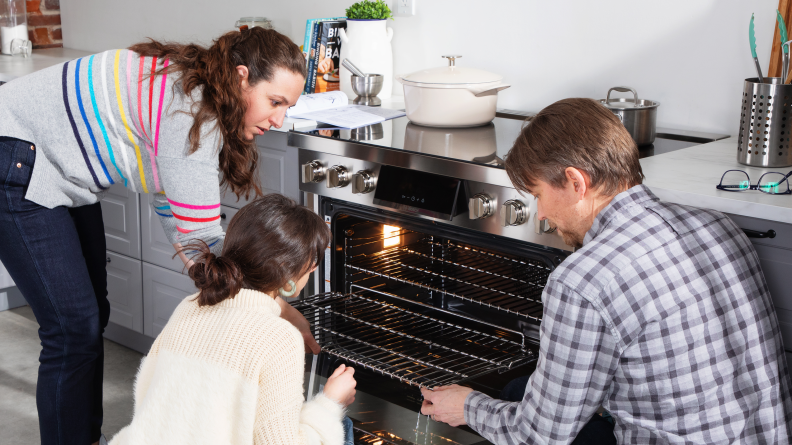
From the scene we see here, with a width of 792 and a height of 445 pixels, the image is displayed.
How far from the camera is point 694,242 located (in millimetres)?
1145

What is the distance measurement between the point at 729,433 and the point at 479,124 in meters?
1.17

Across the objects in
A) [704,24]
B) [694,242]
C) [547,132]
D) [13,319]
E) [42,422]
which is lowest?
[13,319]

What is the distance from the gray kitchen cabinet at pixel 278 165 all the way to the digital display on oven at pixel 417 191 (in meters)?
0.30

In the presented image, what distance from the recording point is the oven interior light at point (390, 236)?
6.98 ft

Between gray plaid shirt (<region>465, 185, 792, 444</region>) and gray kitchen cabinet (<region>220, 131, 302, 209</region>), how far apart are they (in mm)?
1056

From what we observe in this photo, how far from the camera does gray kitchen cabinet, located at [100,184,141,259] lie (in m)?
2.63

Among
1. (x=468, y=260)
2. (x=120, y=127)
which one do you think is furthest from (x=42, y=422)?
(x=468, y=260)

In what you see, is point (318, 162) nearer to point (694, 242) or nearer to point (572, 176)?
point (572, 176)

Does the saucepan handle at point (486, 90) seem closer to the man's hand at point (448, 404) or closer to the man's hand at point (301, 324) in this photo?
the man's hand at point (301, 324)

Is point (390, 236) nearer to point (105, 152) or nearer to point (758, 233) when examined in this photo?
point (105, 152)

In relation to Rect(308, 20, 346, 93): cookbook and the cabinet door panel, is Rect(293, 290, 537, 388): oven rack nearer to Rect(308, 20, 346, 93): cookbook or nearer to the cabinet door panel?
the cabinet door panel

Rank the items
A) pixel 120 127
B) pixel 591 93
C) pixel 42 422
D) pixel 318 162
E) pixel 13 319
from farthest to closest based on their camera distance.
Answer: pixel 13 319, pixel 591 93, pixel 318 162, pixel 42 422, pixel 120 127

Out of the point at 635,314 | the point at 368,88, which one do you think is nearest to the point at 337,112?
the point at 368,88

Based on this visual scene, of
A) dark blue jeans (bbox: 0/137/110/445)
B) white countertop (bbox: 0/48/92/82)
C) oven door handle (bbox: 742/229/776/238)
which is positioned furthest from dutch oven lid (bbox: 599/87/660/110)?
white countertop (bbox: 0/48/92/82)
